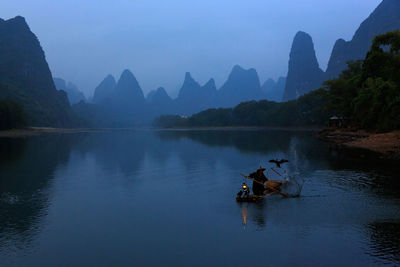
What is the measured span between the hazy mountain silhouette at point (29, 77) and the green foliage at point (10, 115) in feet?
135

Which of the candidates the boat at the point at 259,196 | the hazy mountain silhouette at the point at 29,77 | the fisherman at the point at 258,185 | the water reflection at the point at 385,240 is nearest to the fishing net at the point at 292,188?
the boat at the point at 259,196

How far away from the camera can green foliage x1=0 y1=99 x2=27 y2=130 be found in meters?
85.6

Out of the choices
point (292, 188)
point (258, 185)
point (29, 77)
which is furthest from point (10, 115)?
point (29, 77)

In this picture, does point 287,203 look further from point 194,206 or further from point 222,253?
point 222,253

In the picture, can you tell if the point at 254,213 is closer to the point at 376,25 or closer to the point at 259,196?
the point at 259,196

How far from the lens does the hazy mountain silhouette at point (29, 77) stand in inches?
5709

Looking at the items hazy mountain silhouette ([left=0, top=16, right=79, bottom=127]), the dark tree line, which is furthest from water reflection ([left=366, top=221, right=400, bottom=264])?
hazy mountain silhouette ([left=0, top=16, right=79, bottom=127])

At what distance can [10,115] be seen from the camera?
87875 millimetres

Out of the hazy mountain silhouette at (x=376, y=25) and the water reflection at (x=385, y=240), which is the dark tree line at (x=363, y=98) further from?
the hazy mountain silhouette at (x=376, y=25)

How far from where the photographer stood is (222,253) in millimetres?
10758

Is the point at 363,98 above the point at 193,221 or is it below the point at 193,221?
above

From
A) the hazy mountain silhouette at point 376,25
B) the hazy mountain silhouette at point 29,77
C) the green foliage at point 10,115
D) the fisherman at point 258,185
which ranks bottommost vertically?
the fisherman at point 258,185

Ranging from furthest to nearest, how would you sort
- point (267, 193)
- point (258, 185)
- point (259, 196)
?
point (267, 193) → point (258, 185) → point (259, 196)

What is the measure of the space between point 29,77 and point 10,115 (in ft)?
327
